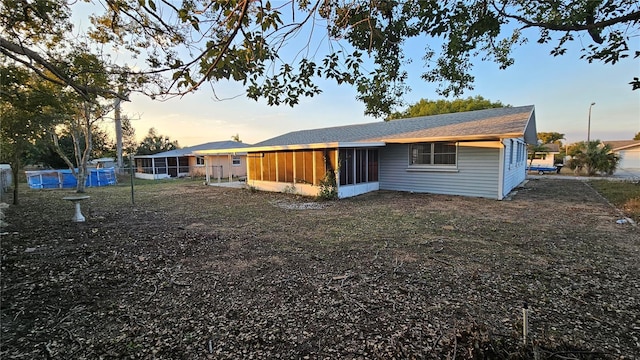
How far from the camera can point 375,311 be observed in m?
2.81

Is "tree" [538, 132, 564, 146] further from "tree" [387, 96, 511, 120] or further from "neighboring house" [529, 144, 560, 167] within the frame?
"neighboring house" [529, 144, 560, 167]

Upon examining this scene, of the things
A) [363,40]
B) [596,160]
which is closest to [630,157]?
[596,160]

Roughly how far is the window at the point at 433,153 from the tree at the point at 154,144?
31248mm

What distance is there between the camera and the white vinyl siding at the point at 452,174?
9.70m

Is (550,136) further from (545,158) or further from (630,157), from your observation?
(545,158)

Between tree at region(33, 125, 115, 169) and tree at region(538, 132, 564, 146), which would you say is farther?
tree at region(538, 132, 564, 146)

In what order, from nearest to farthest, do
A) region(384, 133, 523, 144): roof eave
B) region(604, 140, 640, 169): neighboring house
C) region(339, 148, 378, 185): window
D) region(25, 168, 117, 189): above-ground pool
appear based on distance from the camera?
region(384, 133, 523, 144): roof eave, region(339, 148, 378, 185): window, region(25, 168, 117, 189): above-ground pool, region(604, 140, 640, 169): neighboring house

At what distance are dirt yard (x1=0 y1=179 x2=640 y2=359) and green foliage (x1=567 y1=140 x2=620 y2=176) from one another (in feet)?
58.3

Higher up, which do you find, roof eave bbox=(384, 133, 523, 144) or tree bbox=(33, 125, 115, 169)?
tree bbox=(33, 125, 115, 169)

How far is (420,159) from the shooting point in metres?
11.4

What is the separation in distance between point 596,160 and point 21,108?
29216 mm

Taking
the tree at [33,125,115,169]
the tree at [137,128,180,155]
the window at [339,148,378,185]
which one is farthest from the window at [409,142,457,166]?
the tree at [137,128,180,155]

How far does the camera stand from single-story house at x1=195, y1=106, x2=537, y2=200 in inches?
380

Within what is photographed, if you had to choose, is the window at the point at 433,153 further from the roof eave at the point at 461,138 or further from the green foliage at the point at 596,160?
the green foliage at the point at 596,160
